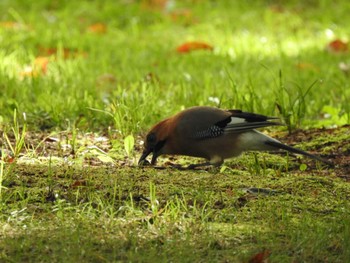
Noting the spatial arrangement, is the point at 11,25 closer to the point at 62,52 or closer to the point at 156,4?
the point at 62,52

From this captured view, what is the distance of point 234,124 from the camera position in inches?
221

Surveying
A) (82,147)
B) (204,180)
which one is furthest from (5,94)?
(204,180)

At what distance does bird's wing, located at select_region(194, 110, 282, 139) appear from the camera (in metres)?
5.59

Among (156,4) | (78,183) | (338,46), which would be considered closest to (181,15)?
(156,4)

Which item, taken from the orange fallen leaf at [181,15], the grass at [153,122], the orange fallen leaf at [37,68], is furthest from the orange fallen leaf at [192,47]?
the orange fallen leaf at [37,68]

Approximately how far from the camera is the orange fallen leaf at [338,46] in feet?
Result: 31.9

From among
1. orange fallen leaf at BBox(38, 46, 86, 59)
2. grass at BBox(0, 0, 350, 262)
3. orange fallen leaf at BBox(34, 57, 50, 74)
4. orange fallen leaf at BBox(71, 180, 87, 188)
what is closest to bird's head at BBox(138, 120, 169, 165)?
grass at BBox(0, 0, 350, 262)

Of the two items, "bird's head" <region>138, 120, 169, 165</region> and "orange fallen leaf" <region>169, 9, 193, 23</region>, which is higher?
"orange fallen leaf" <region>169, 9, 193, 23</region>

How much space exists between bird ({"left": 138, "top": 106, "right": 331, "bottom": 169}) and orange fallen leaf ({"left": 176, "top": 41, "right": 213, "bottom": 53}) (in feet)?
13.4

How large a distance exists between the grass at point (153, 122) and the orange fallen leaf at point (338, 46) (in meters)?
0.12

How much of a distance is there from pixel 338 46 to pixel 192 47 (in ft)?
5.38

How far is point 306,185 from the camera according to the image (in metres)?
5.09

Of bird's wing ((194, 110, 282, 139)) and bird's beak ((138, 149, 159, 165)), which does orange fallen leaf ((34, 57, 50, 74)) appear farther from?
bird's wing ((194, 110, 282, 139))

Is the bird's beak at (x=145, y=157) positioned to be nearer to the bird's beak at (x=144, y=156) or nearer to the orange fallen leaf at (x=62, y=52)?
the bird's beak at (x=144, y=156)
